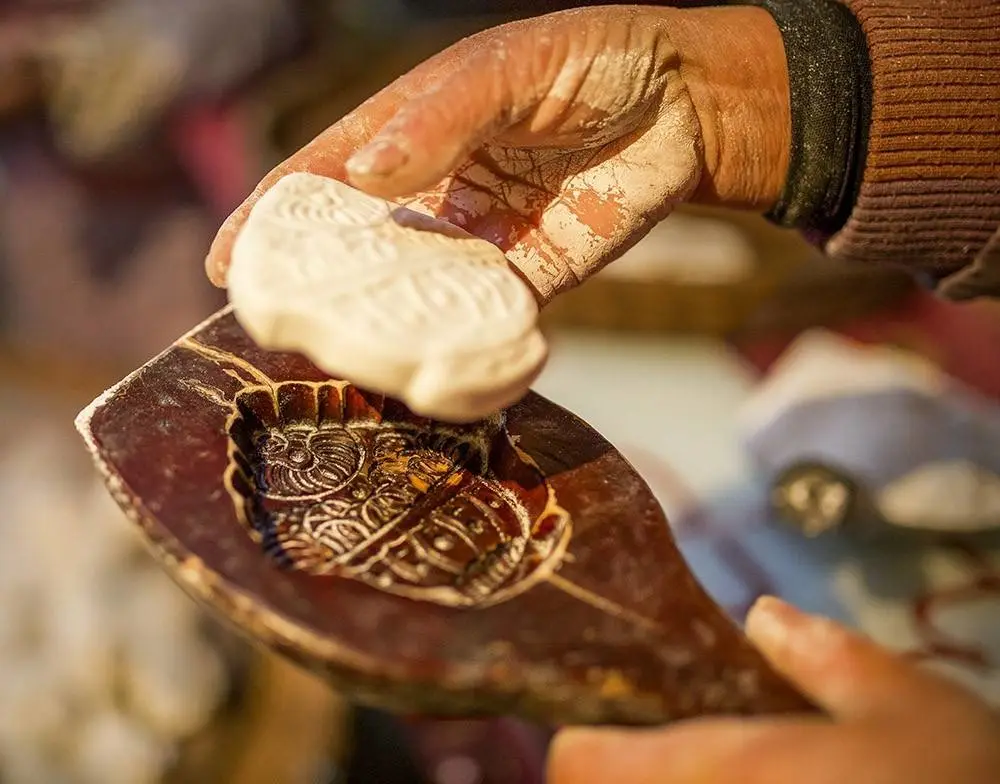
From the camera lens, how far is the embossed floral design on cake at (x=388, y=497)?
82 centimetres

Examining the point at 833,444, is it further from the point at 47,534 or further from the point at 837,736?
the point at 47,534

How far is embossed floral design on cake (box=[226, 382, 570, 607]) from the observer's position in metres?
0.82

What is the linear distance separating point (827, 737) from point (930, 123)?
73 cm

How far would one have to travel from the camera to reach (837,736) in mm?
697

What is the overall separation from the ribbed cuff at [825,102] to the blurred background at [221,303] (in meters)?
0.33

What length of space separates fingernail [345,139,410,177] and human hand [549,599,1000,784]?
0.49 metres

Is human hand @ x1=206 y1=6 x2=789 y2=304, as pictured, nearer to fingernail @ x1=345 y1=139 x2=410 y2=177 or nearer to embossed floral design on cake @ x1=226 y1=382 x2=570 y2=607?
fingernail @ x1=345 y1=139 x2=410 y2=177

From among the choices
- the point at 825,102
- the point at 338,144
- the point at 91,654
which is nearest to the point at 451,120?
the point at 338,144

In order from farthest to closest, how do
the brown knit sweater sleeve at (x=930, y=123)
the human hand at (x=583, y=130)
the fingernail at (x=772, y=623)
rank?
1. the brown knit sweater sleeve at (x=930, y=123)
2. the human hand at (x=583, y=130)
3. the fingernail at (x=772, y=623)

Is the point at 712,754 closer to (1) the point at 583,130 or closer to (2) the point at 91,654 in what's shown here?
(1) the point at 583,130

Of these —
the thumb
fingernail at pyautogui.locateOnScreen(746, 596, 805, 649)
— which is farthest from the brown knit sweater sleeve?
fingernail at pyautogui.locateOnScreen(746, 596, 805, 649)

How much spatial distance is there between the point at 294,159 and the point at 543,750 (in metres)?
0.92

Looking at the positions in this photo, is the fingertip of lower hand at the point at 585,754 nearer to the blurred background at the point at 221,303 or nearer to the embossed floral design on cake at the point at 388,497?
the embossed floral design on cake at the point at 388,497

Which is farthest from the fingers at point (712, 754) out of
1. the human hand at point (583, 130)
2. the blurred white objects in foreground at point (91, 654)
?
the blurred white objects in foreground at point (91, 654)
